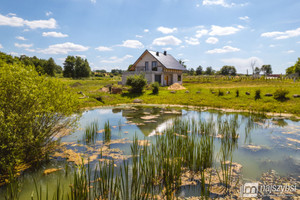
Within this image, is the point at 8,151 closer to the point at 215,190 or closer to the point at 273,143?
the point at 215,190

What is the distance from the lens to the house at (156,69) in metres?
31.9

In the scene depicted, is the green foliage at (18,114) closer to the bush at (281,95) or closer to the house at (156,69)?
the bush at (281,95)

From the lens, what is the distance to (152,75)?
31.0 m

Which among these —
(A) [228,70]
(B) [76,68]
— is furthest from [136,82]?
(A) [228,70]

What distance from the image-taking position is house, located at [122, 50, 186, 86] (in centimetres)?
3185

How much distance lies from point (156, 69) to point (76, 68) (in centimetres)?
4659

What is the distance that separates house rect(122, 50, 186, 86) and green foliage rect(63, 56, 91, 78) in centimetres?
3919

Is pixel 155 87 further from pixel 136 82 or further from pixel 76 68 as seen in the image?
pixel 76 68

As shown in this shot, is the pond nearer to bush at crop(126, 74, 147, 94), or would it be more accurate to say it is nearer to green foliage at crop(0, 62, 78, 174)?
green foliage at crop(0, 62, 78, 174)

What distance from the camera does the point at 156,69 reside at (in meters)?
33.8

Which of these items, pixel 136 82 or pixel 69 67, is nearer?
pixel 136 82

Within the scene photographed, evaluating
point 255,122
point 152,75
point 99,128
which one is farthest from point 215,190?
point 152,75

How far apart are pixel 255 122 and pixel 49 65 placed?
74852mm

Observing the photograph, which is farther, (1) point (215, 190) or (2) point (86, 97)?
(2) point (86, 97)
